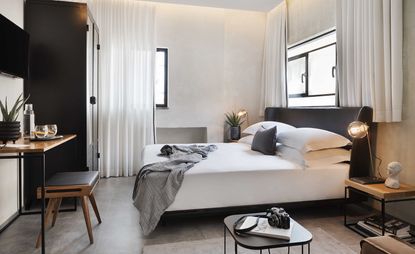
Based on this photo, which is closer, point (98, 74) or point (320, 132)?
point (320, 132)

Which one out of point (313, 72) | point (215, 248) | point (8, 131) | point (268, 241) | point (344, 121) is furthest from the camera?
point (313, 72)

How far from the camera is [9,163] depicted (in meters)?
2.63

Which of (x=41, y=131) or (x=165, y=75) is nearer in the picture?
(x=41, y=131)

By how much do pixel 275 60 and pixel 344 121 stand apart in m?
2.03

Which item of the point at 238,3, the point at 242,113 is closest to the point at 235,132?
the point at 242,113

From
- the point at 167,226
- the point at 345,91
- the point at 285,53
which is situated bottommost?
the point at 167,226

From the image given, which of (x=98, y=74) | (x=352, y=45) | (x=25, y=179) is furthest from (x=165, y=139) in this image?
(x=352, y=45)

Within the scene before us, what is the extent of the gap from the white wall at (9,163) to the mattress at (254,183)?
1.27m

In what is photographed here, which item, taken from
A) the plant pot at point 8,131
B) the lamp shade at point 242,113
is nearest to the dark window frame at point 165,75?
the lamp shade at point 242,113

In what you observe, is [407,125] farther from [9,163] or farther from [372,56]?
[9,163]

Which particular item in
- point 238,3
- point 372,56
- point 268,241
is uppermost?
point 238,3

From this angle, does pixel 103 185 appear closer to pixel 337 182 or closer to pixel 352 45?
pixel 337 182

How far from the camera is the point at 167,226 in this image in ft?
8.38

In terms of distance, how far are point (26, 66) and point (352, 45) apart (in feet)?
11.0
